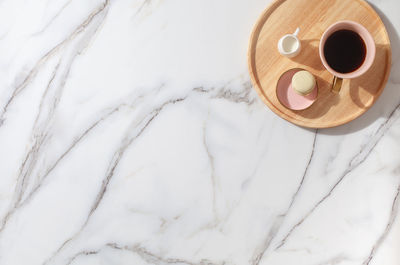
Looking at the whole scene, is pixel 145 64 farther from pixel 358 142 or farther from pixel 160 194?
pixel 358 142

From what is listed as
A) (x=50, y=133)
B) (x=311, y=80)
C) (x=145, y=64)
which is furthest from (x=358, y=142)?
(x=50, y=133)

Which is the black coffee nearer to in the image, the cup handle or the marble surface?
the cup handle

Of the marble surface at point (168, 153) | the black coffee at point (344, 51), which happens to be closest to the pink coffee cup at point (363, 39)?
the black coffee at point (344, 51)

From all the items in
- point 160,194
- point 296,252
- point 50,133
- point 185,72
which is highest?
point 185,72

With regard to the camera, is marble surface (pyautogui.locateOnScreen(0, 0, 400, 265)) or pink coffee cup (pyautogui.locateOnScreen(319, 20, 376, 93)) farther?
marble surface (pyautogui.locateOnScreen(0, 0, 400, 265))

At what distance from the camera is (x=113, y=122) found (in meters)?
0.88

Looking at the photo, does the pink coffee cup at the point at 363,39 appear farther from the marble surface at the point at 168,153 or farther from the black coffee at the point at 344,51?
the marble surface at the point at 168,153

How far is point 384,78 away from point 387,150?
0.51 ft

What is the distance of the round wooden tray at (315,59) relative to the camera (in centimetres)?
77

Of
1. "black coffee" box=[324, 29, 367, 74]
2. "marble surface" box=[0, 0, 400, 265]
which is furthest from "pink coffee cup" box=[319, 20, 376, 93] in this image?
"marble surface" box=[0, 0, 400, 265]

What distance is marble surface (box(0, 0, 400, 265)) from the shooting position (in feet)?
2.74

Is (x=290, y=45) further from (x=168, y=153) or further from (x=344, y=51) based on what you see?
(x=168, y=153)

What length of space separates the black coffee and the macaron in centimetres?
4

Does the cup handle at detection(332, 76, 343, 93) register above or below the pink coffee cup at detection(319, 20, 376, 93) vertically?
below
